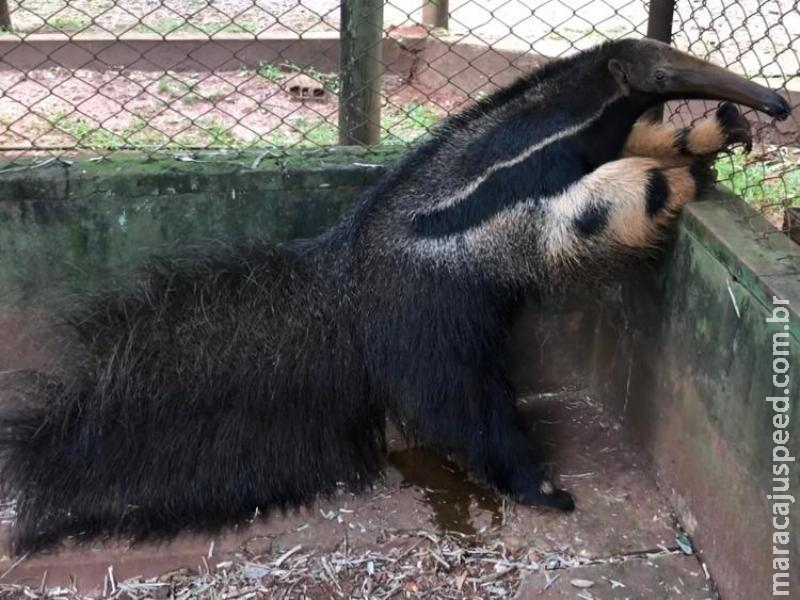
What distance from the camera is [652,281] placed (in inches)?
158

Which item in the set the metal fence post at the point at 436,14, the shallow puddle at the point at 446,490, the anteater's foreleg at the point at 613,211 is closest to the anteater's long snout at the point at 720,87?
the anteater's foreleg at the point at 613,211

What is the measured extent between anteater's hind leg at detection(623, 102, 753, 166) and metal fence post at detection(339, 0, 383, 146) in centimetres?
136

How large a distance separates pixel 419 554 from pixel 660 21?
2773mm

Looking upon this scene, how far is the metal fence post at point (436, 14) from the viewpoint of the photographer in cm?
939

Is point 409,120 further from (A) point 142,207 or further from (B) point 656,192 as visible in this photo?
(B) point 656,192

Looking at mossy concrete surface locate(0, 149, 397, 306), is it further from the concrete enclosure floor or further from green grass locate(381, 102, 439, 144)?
green grass locate(381, 102, 439, 144)

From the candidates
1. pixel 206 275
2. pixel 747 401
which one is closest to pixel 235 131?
pixel 206 275

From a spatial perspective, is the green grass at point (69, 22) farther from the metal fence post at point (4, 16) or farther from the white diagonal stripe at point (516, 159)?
the white diagonal stripe at point (516, 159)

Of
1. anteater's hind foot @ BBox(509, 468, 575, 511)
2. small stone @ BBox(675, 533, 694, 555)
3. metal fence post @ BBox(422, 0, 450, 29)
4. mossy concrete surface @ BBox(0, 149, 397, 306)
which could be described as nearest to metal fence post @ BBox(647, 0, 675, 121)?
mossy concrete surface @ BBox(0, 149, 397, 306)

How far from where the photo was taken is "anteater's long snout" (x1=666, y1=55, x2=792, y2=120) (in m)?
3.42

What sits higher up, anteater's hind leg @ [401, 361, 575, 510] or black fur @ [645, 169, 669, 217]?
black fur @ [645, 169, 669, 217]

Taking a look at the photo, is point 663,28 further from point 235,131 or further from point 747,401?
point 235,131

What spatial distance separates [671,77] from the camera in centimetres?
364

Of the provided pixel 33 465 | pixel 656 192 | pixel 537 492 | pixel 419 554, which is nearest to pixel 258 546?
pixel 419 554
